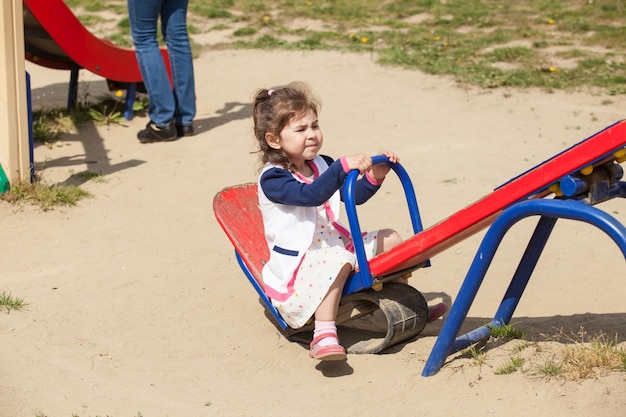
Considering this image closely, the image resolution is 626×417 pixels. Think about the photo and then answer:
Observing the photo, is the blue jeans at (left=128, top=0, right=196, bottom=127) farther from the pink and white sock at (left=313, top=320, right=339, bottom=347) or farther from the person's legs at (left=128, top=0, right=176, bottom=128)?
the pink and white sock at (left=313, top=320, right=339, bottom=347)

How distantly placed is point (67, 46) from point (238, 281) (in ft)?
9.56

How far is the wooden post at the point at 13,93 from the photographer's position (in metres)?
4.93

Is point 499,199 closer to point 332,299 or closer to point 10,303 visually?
point 332,299

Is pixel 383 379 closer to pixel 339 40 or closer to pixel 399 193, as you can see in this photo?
pixel 399 193

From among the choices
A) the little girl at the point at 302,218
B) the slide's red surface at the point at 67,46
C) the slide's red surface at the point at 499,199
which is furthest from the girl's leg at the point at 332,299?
the slide's red surface at the point at 67,46

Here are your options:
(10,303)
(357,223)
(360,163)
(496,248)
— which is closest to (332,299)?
(357,223)

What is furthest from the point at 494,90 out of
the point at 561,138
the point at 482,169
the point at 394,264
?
the point at 394,264

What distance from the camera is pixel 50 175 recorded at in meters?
5.66

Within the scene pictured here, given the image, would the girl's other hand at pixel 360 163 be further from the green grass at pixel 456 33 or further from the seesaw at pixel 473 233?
the green grass at pixel 456 33

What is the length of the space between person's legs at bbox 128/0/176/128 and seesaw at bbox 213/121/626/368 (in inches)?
105

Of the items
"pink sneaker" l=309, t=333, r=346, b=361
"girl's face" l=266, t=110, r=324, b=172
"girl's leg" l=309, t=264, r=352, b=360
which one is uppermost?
"girl's face" l=266, t=110, r=324, b=172

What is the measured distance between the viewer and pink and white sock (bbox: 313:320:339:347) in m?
3.26

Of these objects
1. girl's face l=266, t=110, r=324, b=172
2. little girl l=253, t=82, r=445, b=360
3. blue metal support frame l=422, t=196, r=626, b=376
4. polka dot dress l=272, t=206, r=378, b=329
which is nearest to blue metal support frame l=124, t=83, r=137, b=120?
little girl l=253, t=82, r=445, b=360

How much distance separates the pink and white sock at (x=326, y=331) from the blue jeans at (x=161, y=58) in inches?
135
